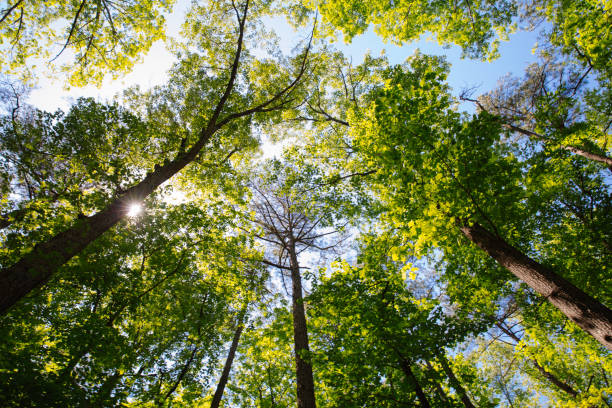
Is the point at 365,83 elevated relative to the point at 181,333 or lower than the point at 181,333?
elevated

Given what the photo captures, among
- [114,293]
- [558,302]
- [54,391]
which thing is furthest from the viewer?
[114,293]

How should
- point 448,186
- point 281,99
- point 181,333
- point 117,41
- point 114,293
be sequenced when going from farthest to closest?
point 281,99, point 117,41, point 181,333, point 114,293, point 448,186

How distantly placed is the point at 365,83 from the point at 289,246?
963 centimetres

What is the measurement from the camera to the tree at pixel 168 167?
164 inches

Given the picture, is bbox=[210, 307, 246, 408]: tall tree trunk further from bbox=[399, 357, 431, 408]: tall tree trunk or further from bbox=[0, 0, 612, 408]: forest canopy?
bbox=[399, 357, 431, 408]: tall tree trunk

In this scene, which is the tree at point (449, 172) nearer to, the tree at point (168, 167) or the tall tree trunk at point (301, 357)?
the tall tree trunk at point (301, 357)

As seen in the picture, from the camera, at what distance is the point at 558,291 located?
4102mm

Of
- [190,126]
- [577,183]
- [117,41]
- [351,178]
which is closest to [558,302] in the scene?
[351,178]

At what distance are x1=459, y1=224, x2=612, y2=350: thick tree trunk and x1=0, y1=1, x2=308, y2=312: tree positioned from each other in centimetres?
823

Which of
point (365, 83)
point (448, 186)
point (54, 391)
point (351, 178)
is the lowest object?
point (54, 391)

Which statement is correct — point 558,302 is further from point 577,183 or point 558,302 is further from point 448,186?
point 577,183

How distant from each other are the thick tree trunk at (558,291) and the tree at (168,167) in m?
8.23

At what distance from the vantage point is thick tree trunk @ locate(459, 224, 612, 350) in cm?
362

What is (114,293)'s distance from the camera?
6590 millimetres
